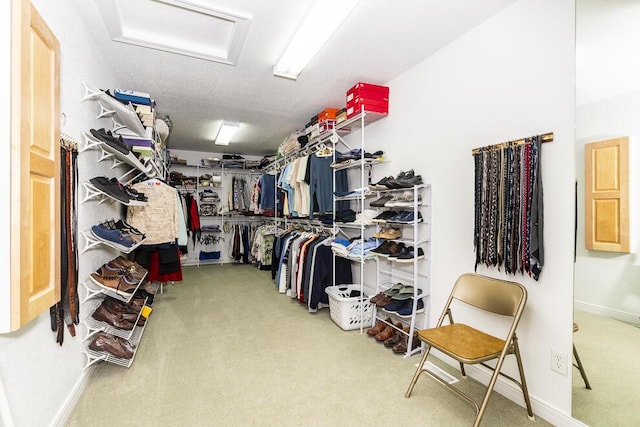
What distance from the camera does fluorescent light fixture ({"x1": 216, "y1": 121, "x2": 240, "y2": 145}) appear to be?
15.3 feet

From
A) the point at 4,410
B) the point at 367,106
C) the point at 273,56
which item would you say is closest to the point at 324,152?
the point at 367,106

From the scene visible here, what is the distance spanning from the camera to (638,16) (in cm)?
140

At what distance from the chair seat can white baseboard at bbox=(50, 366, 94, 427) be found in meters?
2.08

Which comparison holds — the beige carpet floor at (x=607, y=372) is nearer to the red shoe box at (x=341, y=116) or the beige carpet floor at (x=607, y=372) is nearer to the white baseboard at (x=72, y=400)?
the red shoe box at (x=341, y=116)

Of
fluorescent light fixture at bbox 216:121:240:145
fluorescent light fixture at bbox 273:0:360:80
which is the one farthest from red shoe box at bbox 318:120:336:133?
fluorescent light fixture at bbox 216:121:240:145

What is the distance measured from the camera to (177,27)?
7.40 ft

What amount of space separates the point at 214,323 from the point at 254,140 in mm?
3742

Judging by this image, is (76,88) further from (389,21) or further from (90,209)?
(389,21)

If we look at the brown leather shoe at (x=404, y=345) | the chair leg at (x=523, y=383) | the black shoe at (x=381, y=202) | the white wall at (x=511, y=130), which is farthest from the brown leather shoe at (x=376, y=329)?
the chair leg at (x=523, y=383)

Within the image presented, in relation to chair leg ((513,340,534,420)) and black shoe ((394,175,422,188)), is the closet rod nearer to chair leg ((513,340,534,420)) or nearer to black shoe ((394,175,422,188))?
black shoe ((394,175,422,188))

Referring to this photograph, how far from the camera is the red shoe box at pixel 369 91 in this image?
121 inches

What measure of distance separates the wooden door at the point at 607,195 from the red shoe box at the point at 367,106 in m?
1.86

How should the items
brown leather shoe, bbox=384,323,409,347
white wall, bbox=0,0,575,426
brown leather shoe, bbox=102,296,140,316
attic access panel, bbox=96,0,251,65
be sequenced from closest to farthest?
white wall, bbox=0,0,575,426, attic access panel, bbox=96,0,251,65, brown leather shoe, bbox=102,296,140,316, brown leather shoe, bbox=384,323,409,347

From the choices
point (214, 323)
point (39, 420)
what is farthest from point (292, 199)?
point (39, 420)
